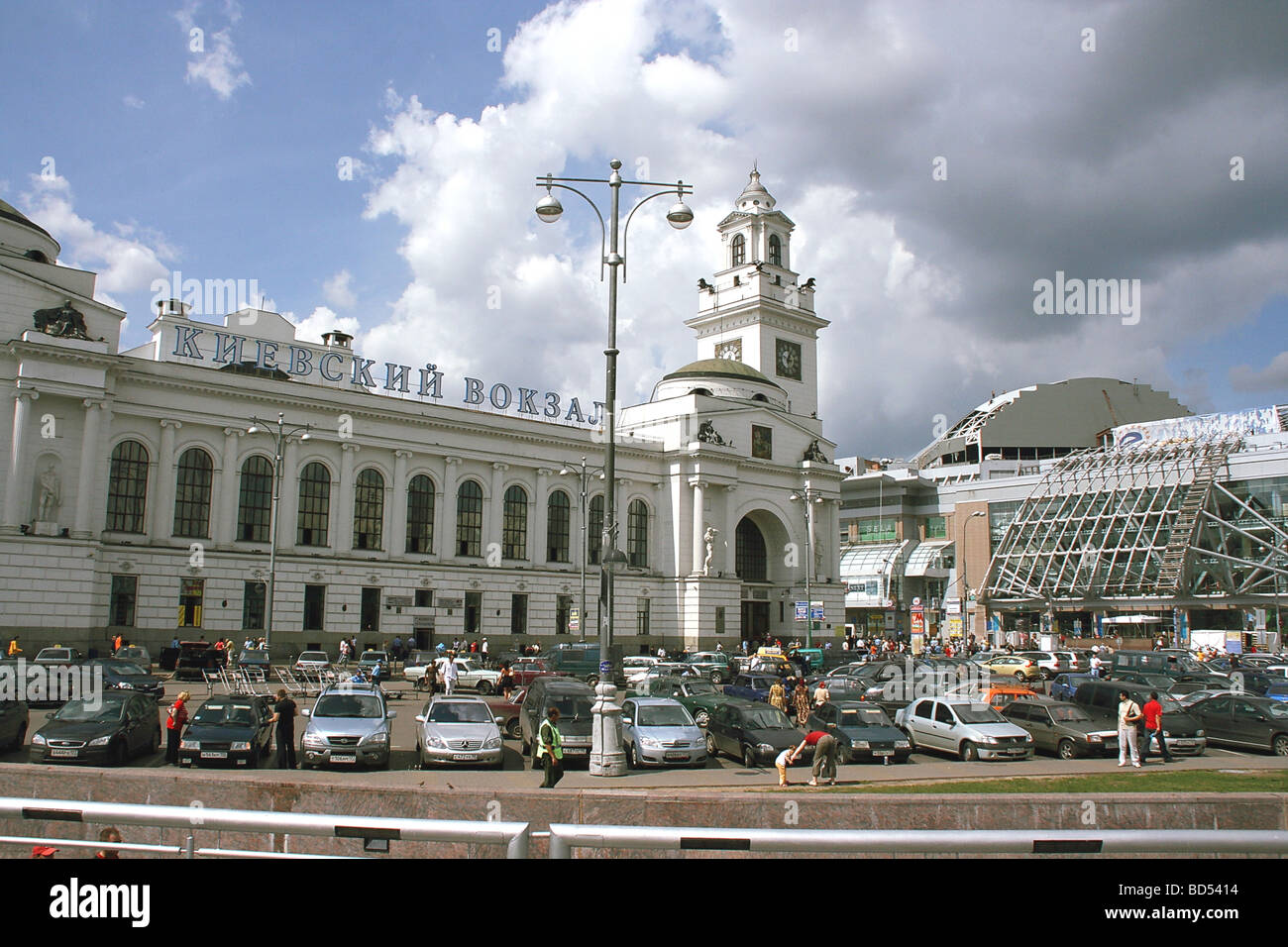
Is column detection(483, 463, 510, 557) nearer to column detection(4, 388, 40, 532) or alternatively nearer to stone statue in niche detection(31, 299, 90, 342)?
stone statue in niche detection(31, 299, 90, 342)

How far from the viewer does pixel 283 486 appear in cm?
5338

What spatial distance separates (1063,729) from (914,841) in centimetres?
2116

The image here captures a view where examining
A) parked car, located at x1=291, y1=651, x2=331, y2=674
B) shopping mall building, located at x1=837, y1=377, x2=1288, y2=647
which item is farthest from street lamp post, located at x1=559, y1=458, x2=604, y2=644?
shopping mall building, located at x1=837, y1=377, x2=1288, y2=647

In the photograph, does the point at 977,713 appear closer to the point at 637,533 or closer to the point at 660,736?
the point at 660,736

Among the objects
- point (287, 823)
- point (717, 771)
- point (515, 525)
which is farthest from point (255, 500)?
point (287, 823)

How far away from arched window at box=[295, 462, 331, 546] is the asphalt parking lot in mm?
27625

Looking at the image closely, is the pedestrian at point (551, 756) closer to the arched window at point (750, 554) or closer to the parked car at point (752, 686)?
the parked car at point (752, 686)

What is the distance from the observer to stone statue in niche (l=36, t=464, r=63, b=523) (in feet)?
147

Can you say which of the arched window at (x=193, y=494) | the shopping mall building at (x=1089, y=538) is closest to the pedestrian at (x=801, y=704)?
the shopping mall building at (x=1089, y=538)

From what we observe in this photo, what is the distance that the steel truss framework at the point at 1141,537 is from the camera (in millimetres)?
72188

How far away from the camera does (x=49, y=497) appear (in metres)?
45.0

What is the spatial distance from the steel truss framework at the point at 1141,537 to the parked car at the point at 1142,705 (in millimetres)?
51340

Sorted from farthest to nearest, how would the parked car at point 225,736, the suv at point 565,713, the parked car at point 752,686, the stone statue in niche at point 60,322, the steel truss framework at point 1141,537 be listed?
the steel truss framework at point 1141,537 < the stone statue in niche at point 60,322 < the parked car at point 752,686 < the suv at point 565,713 < the parked car at point 225,736
